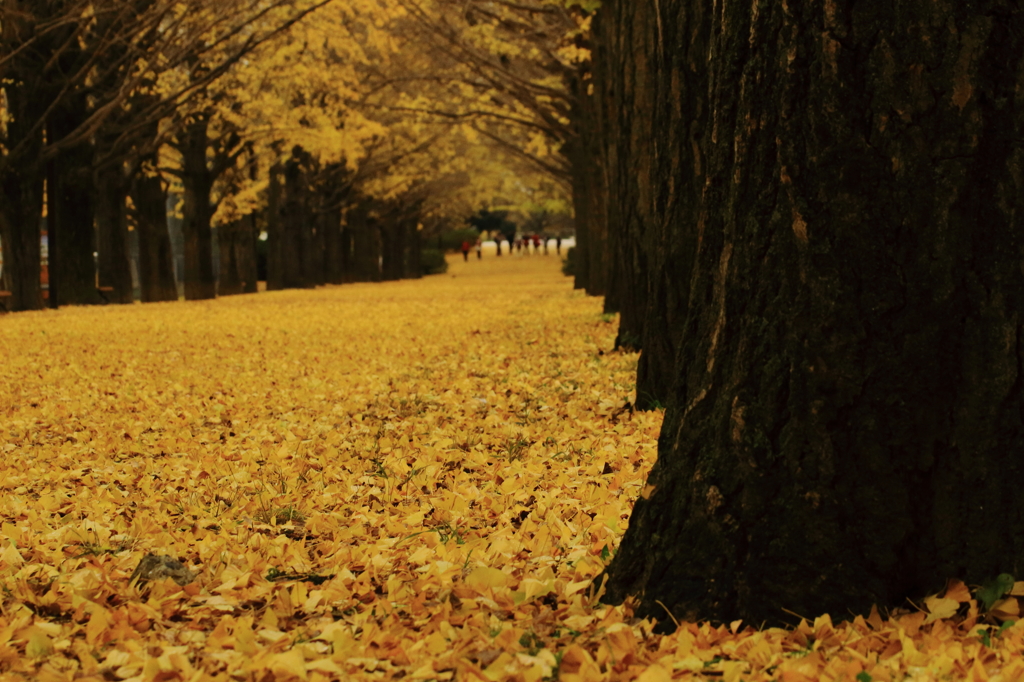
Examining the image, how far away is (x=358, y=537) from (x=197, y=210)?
20.7 meters

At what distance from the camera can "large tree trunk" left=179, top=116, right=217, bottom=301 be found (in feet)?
74.7

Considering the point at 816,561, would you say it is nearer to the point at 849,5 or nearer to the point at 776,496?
the point at 776,496

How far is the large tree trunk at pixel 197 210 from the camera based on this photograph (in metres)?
22.8

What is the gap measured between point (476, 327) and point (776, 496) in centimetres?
1057

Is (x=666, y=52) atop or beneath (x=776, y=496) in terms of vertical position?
atop

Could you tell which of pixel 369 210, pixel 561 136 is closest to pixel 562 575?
pixel 561 136

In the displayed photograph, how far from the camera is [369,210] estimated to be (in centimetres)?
3738

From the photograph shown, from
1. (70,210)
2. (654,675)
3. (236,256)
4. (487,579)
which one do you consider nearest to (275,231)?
(236,256)

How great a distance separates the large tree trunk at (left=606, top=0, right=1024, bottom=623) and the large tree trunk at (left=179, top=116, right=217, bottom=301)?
841 inches

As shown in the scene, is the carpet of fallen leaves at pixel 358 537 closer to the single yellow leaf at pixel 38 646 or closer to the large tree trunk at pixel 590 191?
the single yellow leaf at pixel 38 646

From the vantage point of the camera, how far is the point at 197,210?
913 inches

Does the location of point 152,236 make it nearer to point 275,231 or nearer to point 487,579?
point 275,231

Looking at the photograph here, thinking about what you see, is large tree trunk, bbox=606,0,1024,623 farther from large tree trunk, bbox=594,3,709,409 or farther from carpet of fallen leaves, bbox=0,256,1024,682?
large tree trunk, bbox=594,3,709,409

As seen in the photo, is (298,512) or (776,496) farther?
(298,512)
